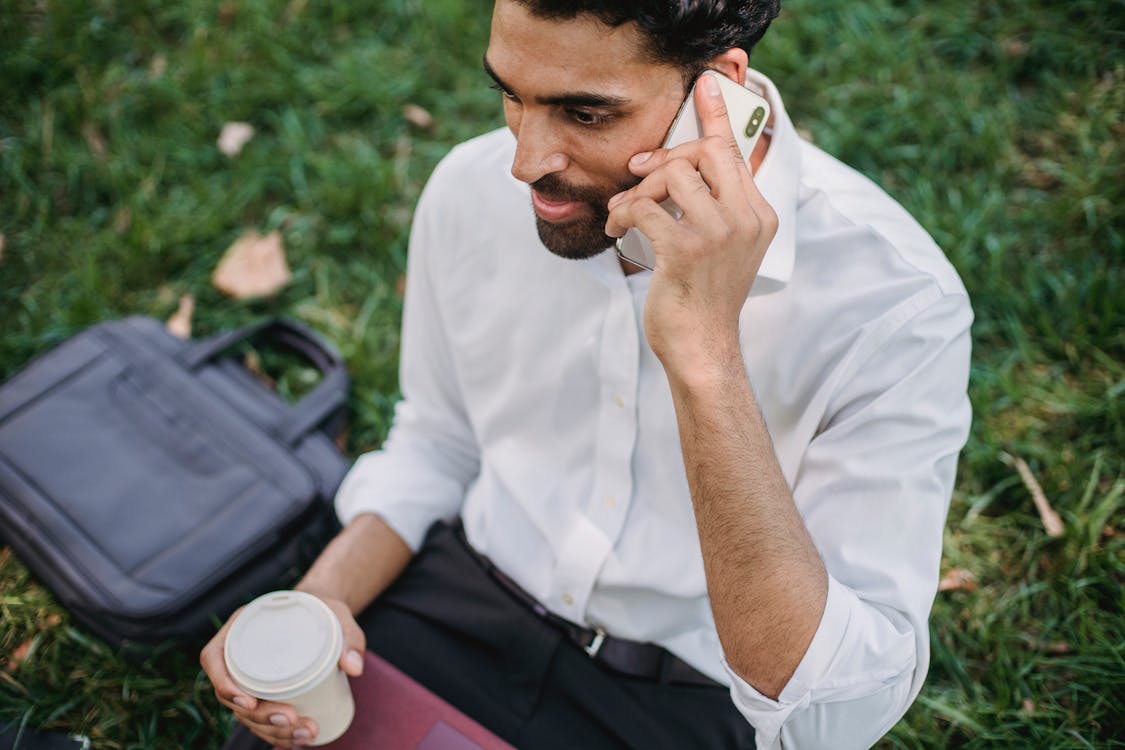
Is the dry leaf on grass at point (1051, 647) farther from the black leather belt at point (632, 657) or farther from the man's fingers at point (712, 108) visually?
the man's fingers at point (712, 108)

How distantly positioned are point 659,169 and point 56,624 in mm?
2262

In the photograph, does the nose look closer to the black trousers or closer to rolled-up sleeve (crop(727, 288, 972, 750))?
rolled-up sleeve (crop(727, 288, 972, 750))

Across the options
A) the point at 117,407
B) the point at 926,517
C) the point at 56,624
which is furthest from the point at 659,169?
the point at 56,624

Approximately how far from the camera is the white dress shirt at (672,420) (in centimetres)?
166

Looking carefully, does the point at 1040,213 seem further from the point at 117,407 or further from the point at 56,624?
the point at 56,624

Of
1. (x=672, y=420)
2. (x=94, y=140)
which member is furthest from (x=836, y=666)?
(x=94, y=140)

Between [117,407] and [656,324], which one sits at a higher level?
[656,324]

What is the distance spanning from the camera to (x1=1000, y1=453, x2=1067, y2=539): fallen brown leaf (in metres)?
2.70

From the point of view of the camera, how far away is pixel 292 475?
2.66 m

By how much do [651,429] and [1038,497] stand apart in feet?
5.00

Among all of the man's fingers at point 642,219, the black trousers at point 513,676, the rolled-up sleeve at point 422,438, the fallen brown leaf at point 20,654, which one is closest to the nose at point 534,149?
→ the man's fingers at point 642,219

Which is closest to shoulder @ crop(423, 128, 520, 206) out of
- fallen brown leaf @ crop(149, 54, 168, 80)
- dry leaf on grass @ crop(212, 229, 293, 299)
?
dry leaf on grass @ crop(212, 229, 293, 299)

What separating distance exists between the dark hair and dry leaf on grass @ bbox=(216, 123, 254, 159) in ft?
8.47

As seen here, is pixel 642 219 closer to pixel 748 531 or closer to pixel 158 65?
pixel 748 531
